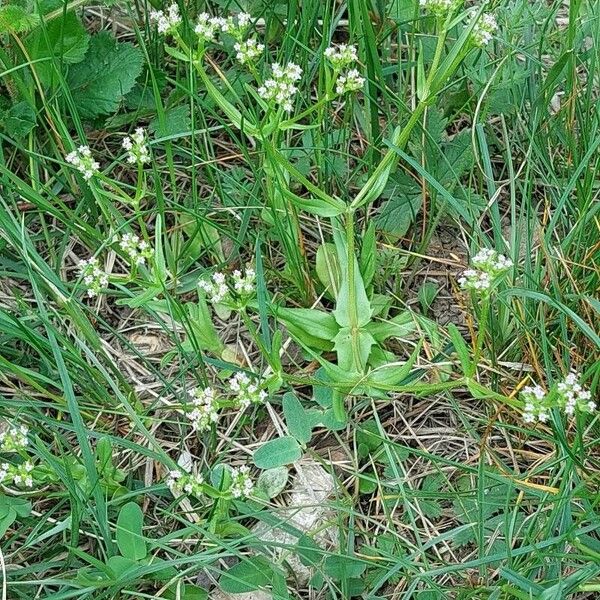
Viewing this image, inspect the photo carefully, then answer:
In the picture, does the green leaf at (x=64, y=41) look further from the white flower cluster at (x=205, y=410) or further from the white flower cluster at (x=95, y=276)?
the white flower cluster at (x=205, y=410)

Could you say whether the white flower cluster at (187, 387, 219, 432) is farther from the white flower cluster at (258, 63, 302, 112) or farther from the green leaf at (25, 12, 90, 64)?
the green leaf at (25, 12, 90, 64)

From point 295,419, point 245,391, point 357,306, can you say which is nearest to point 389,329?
point 357,306

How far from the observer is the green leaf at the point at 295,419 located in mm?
2197

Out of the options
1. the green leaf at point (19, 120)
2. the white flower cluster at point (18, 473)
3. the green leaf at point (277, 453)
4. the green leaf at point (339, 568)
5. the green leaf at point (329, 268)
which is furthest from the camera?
the green leaf at point (19, 120)

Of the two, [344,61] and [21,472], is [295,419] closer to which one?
[21,472]

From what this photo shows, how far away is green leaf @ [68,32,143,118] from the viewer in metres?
2.58

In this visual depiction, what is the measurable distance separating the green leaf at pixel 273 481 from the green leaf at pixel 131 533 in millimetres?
337

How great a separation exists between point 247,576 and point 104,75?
5.13ft

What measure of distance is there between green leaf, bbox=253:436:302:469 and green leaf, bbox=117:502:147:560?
1.09 feet

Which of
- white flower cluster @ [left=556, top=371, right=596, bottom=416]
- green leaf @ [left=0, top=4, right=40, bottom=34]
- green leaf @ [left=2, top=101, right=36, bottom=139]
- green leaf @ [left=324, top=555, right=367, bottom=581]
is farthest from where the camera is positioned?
green leaf @ [left=2, top=101, right=36, bottom=139]

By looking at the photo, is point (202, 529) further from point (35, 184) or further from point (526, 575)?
point (35, 184)

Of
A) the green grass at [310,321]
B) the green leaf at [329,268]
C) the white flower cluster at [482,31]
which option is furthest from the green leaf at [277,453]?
the white flower cluster at [482,31]

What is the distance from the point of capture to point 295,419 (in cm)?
220

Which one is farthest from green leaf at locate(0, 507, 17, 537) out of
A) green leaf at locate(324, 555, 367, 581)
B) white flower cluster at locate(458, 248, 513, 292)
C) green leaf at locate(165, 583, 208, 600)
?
white flower cluster at locate(458, 248, 513, 292)
